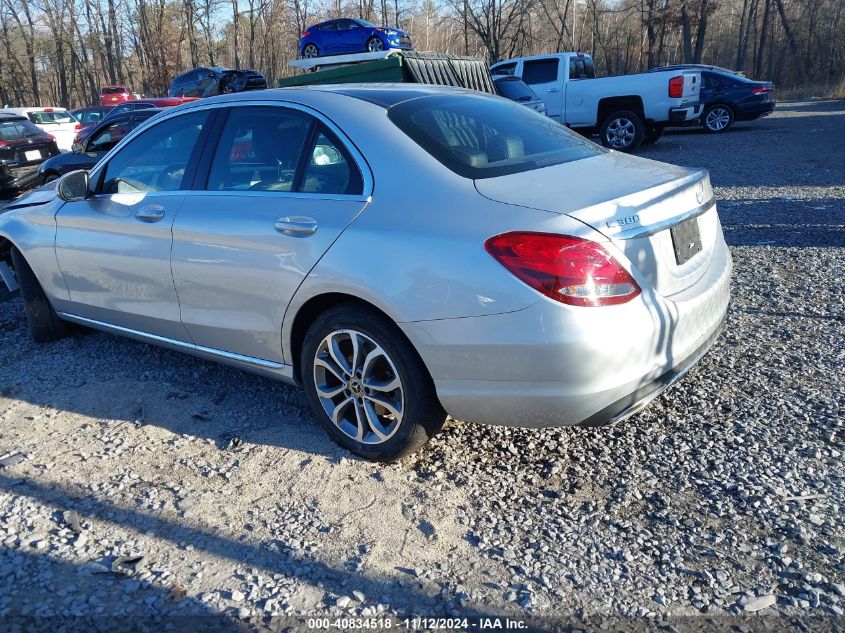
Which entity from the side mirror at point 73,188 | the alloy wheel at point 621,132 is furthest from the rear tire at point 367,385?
the alloy wheel at point 621,132

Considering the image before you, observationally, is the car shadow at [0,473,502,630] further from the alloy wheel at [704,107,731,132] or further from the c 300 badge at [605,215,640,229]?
the alloy wheel at [704,107,731,132]

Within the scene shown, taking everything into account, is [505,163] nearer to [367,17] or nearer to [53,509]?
[53,509]

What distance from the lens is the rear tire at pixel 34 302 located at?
4.82 meters

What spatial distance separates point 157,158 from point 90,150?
Result: 8.00 meters

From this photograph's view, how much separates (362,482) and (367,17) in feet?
169

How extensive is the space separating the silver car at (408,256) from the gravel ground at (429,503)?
0.35 m

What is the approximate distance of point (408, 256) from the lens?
2.80 m

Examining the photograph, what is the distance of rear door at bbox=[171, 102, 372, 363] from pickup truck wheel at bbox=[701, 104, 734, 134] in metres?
16.6

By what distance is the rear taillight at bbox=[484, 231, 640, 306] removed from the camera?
2562 mm

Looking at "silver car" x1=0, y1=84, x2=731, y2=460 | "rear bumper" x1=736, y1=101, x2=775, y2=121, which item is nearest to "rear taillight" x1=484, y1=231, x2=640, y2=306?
"silver car" x1=0, y1=84, x2=731, y2=460

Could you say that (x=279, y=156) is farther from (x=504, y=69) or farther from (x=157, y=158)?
(x=504, y=69)

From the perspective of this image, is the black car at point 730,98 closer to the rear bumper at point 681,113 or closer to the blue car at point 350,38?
the rear bumper at point 681,113

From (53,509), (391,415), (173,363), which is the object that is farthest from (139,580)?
(173,363)

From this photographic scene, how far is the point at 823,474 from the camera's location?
114 inches
